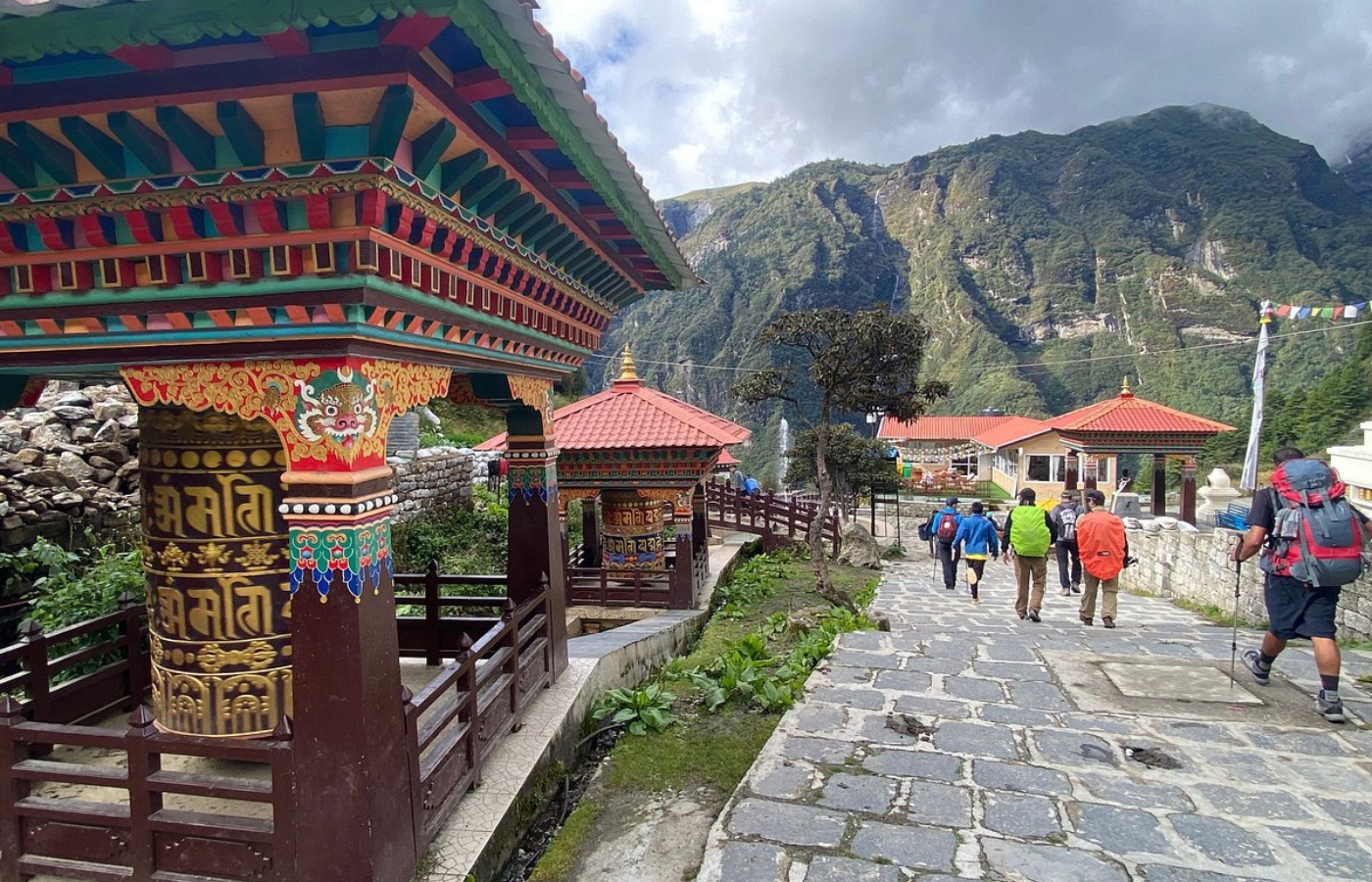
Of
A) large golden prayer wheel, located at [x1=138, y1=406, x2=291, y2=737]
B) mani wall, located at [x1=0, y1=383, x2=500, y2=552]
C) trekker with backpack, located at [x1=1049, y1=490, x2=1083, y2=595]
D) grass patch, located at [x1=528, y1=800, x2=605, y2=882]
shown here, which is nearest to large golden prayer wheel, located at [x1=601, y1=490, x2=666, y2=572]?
mani wall, located at [x1=0, y1=383, x2=500, y2=552]

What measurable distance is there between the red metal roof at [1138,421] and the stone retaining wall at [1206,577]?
26.1ft

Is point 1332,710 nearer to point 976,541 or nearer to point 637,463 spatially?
point 976,541

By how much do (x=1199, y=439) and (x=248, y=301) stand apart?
2411 centimetres

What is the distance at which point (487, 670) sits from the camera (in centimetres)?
455

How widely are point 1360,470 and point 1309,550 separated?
11.1m

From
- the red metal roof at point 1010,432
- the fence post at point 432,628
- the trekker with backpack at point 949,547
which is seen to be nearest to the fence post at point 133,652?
the fence post at point 432,628

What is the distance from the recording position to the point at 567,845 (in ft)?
12.8

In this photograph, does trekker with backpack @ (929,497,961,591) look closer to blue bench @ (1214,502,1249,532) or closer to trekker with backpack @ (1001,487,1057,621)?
trekker with backpack @ (1001,487,1057,621)

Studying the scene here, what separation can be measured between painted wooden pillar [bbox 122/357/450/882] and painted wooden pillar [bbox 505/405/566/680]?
2.63 m

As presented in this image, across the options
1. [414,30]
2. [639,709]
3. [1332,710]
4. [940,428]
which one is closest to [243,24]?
[414,30]

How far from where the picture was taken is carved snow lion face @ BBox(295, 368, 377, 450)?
3117mm

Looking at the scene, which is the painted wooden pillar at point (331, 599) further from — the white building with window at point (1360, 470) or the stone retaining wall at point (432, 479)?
the white building with window at point (1360, 470)

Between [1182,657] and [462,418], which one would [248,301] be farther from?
[462,418]

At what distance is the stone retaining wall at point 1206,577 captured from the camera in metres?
6.59
